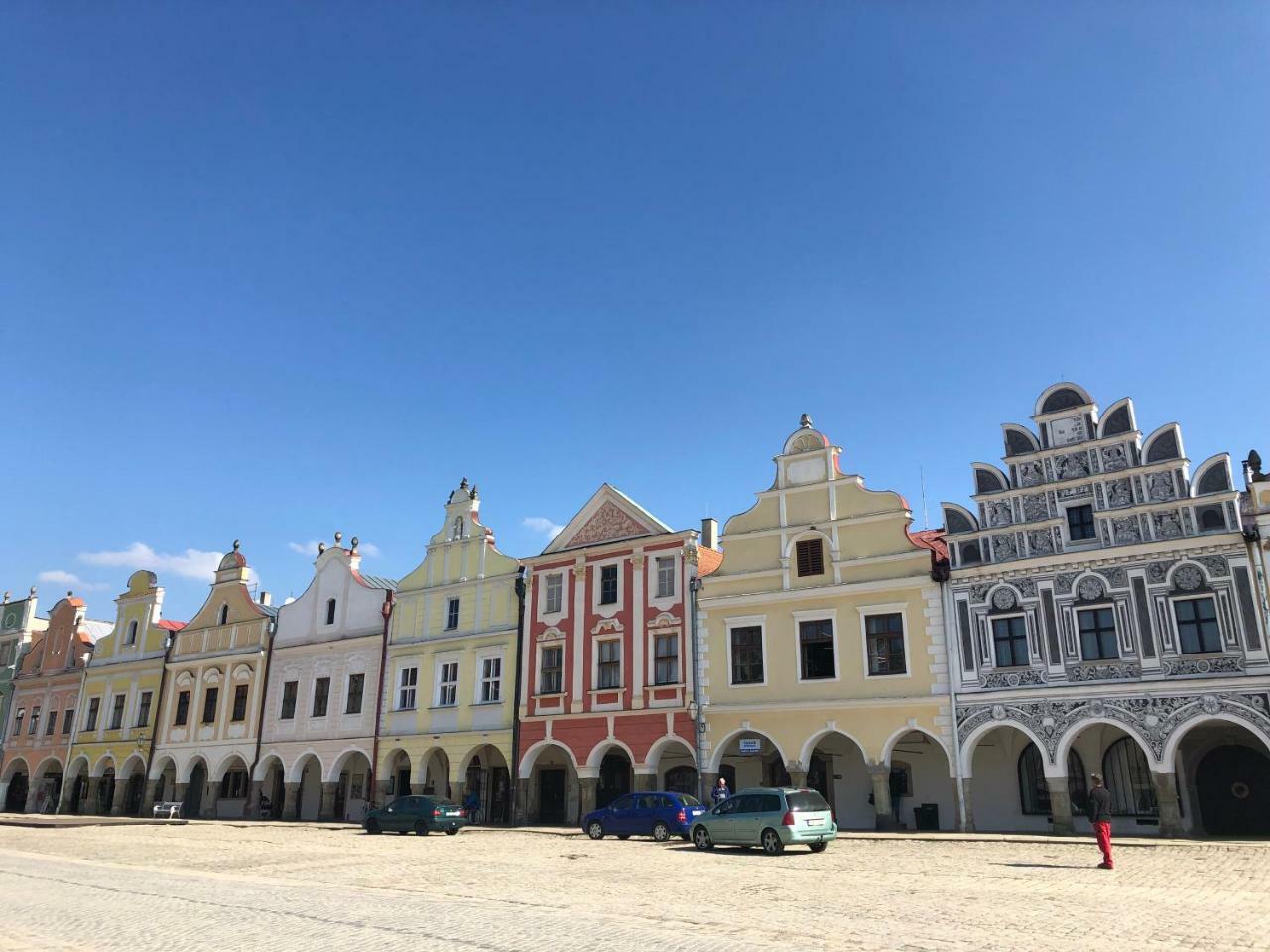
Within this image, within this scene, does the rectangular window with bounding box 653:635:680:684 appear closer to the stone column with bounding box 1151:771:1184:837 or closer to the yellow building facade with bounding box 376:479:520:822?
the yellow building facade with bounding box 376:479:520:822

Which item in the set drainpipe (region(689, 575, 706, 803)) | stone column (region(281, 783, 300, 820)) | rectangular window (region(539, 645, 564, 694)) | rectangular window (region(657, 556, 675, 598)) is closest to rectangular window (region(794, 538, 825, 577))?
drainpipe (region(689, 575, 706, 803))

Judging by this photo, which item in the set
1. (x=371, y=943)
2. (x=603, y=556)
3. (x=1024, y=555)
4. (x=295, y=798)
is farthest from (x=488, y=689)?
(x=371, y=943)

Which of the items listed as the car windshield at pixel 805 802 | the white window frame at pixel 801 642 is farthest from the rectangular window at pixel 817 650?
the car windshield at pixel 805 802

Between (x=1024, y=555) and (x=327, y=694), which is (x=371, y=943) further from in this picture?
(x=327, y=694)

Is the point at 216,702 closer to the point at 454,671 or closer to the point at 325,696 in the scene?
the point at 325,696

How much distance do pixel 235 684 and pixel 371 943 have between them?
40405mm

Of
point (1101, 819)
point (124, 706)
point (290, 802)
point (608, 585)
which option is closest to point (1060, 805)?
point (1101, 819)

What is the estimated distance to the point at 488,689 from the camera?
3938 centimetres

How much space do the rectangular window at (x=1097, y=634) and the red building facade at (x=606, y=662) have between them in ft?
42.5

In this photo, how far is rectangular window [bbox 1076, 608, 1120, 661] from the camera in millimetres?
27078

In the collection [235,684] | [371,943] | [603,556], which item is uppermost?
[603,556]

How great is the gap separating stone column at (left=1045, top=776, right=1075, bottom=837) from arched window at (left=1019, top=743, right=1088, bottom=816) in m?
1.62

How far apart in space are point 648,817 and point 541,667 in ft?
38.3

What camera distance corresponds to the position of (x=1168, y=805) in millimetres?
25156
